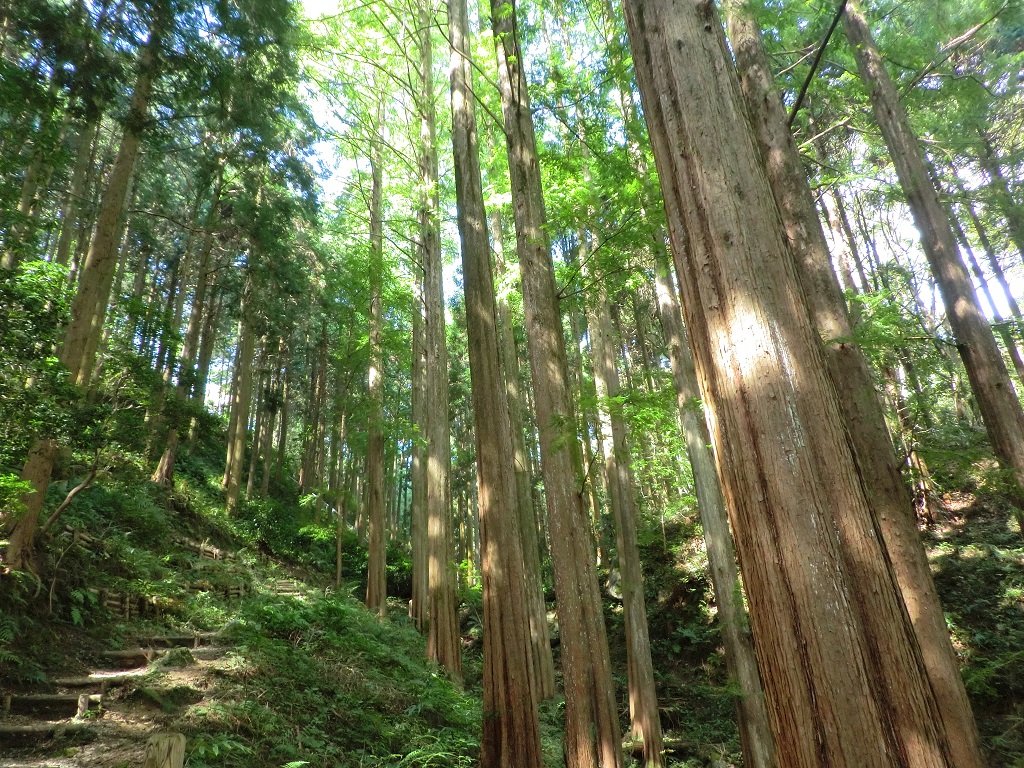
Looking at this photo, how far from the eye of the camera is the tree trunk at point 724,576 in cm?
746

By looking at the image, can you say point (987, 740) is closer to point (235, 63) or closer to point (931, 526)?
point (931, 526)

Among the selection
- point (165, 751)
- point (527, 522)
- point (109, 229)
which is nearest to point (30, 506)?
point (109, 229)

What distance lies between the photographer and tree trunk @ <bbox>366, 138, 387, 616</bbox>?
44.3ft

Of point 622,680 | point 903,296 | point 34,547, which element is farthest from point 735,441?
point 903,296

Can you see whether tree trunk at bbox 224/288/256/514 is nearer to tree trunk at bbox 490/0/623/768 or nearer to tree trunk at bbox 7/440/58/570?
tree trunk at bbox 7/440/58/570

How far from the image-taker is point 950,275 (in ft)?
22.4

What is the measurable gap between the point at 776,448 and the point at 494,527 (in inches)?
156

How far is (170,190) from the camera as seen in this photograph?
19.5 meters

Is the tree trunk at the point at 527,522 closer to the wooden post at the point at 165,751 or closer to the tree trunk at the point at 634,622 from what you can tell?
the tree trunk at the point at 634,622

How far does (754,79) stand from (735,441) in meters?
5.01

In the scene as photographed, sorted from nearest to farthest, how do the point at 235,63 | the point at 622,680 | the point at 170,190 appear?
the point at 235,63, the point at 622,680, the point at 170,190

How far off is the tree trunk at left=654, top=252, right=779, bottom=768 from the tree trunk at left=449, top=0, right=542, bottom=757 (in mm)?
2161

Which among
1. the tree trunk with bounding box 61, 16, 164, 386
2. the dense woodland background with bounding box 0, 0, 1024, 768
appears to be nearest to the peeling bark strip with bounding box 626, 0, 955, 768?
the dense woodland background with bounding box 0, 0, 1024, 768

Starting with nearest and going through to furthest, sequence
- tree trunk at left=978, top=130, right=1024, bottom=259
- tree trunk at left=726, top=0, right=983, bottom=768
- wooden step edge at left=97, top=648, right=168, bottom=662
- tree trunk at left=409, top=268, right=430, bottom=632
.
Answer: tree trunk at left=726, top=0, right=983, bottom=768 < wooden step edge at left=97, top=648, right=168, bottom=662 < tree trunk at left=978, top=130, right=1024, bottom=259 < tree trunk at left=409, top=268, right=430, bottom=632
